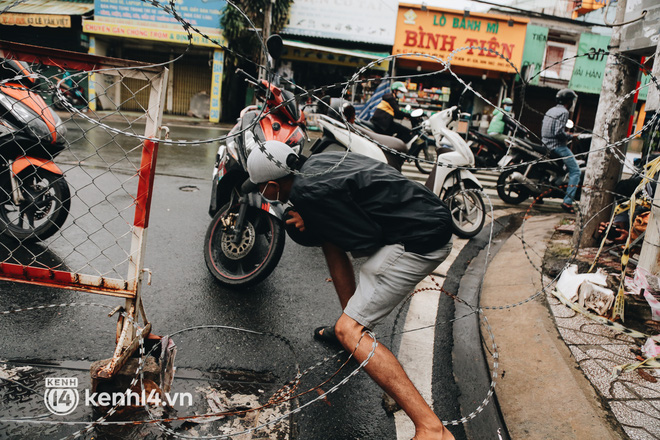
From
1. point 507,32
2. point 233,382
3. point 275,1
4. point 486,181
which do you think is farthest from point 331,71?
point 233,382

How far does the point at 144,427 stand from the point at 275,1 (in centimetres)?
1711

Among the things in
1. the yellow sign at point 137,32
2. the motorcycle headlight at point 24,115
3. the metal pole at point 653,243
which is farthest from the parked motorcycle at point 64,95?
the yellow sign at point 137,32

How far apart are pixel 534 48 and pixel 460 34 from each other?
3051 mm

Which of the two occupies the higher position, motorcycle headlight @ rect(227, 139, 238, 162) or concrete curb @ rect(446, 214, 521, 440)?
motorcycle headlight @ rect(227, 139, 238, 162)

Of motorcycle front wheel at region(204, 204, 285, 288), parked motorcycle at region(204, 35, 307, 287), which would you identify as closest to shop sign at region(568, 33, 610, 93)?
parked motorcycle at region(204, 35, 307, 287)

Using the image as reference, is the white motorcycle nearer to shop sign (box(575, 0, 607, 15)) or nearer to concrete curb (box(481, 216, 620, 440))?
concrete curb (box(481, 216, 620, 440))

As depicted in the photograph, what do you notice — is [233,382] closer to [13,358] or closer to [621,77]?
[13,358]

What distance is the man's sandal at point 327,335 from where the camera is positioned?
295 cm

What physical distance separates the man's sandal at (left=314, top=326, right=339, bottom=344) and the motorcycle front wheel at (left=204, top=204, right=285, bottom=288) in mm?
674

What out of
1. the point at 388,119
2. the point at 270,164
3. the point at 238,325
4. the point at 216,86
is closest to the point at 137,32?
the point at 216,86

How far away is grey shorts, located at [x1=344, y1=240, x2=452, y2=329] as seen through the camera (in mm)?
2268

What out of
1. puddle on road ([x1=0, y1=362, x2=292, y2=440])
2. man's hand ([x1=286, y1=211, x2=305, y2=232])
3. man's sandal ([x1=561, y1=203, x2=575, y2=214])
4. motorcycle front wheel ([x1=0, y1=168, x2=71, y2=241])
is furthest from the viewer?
man's sandal ([x1=561, y1=203, x2=575, y2=214])

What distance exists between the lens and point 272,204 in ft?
11.3

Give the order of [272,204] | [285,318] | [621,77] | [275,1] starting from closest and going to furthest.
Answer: [285,318] < [272,204] < [621,77] < [275,1]
